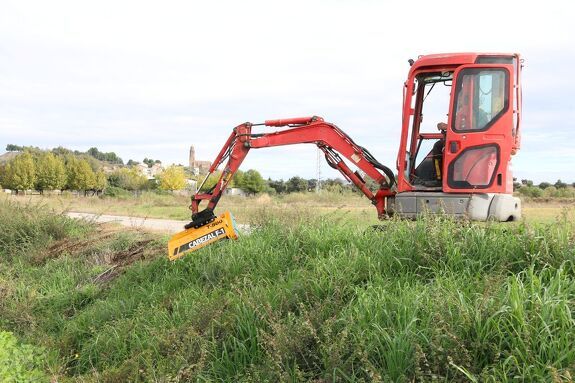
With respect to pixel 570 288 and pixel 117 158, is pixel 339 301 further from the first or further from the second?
pixel 117 158

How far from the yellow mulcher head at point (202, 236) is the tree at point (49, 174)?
58505 millimetres

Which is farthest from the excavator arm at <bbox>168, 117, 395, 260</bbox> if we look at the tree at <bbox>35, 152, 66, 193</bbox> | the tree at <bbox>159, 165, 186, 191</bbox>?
the tree at <bbox>35, 152, 66, 193</bbox>

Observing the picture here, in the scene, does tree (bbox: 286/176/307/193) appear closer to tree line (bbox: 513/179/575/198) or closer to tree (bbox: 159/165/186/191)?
tree (bbox: 159/165/186/191)

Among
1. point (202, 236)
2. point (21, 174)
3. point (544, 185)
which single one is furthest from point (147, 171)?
point (202, 236)

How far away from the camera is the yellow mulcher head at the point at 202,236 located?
767 cm

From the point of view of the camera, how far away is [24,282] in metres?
9.10

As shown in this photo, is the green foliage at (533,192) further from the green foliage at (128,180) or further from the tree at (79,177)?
the green foliage at (128,180)

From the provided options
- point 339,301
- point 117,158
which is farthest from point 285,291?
point 117,158

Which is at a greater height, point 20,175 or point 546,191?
point 20,175

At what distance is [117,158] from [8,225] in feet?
483

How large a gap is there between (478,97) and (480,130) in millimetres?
533

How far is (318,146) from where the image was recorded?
9227 millimetres

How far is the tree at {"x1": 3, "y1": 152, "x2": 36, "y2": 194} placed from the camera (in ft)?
188

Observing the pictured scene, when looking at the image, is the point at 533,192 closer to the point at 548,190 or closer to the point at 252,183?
the point at 548,190
